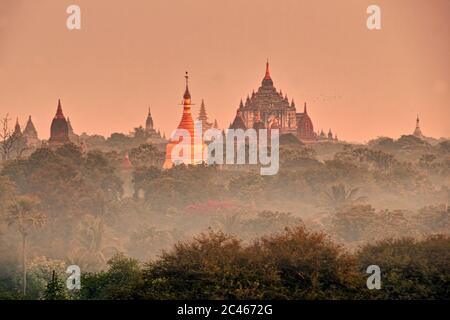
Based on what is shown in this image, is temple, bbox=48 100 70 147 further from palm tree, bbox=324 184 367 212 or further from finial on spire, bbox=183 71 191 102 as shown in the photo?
palm tree, bbox=324 184 367 212

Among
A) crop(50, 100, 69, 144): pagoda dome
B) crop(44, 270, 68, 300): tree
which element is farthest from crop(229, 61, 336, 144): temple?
crop(44, 270, 68, 300): tree

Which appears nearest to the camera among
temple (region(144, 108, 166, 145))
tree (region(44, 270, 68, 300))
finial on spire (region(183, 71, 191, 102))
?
tree (region(44, 270, 68, 300))

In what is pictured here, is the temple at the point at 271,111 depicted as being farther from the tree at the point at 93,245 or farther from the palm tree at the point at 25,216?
the palm tree at the point at 25,216

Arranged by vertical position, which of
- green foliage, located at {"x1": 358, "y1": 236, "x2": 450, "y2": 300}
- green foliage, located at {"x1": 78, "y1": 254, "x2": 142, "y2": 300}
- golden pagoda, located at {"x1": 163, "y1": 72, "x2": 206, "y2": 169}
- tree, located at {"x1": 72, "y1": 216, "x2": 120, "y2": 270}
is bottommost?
tree, located at {"x1": 72, "y1": 216, "x2": 120, "y2": 270}

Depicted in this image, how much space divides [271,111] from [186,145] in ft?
92.9

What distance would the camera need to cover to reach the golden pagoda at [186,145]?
398ft

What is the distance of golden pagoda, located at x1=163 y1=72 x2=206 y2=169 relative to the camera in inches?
4771

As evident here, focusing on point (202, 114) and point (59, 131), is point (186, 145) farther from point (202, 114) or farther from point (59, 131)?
point (202, 114)

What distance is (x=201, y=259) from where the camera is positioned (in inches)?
1578

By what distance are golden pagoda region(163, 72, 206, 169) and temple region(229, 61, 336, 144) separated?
77.1 feet

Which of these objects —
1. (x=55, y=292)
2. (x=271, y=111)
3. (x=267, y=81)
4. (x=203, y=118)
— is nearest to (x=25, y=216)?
(x=55, y=292)

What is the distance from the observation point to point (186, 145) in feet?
404

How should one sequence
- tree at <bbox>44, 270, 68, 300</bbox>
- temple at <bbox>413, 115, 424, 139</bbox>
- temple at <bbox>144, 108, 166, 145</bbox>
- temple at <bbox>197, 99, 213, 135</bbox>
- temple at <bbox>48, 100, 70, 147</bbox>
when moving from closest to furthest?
tree at <bbox>44, 270, 68, 300</bbox> < temple at <bbox>48, 100, 70, 147</bbox> < temple at <bbox>197, 99, 213, 135</bbox> < temple at <bbox>144, 108, 166, 145</bbox> < temple at <bbox>413, 115, 424, 139</bbox>
